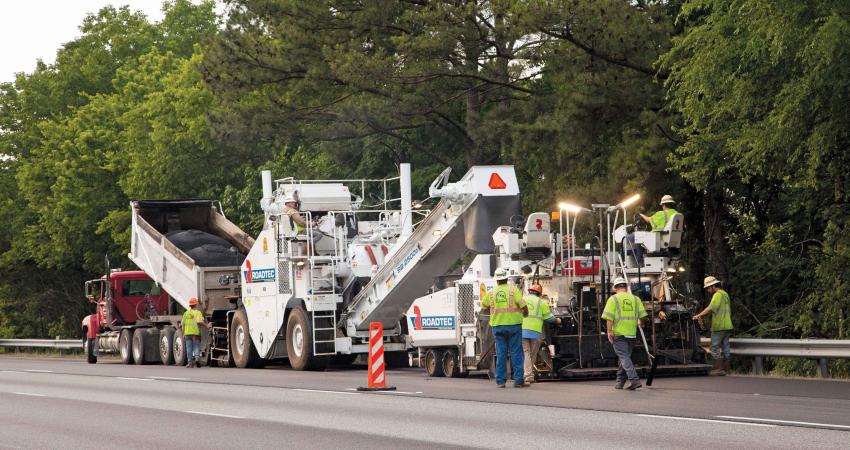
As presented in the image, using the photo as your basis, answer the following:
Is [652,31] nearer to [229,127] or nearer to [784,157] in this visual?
[784,157]

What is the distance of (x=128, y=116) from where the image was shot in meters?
51.7

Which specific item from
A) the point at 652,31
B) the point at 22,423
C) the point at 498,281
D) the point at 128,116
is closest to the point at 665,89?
the point at 652,31

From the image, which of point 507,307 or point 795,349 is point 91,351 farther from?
point 795,349

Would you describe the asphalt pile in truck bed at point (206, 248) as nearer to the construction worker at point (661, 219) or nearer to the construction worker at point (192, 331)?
the construction worker at point (192, 331)

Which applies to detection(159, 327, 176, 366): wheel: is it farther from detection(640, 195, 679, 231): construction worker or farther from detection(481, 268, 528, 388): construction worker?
detection(640, 195, 679, 231): construction worker

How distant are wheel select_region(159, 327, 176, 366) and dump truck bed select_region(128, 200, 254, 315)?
1253mm

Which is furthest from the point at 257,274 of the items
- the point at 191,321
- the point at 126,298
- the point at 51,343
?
the point at 51,343

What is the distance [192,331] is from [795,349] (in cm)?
1421

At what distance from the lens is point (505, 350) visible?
19.4 metres

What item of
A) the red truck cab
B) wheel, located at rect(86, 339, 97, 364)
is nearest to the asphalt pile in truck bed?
the red truck cab

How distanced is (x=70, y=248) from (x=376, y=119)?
26.0 metres

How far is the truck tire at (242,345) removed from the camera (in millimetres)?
28609

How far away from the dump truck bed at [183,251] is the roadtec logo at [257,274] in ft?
5.05

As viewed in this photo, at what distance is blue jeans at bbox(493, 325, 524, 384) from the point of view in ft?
62.8
